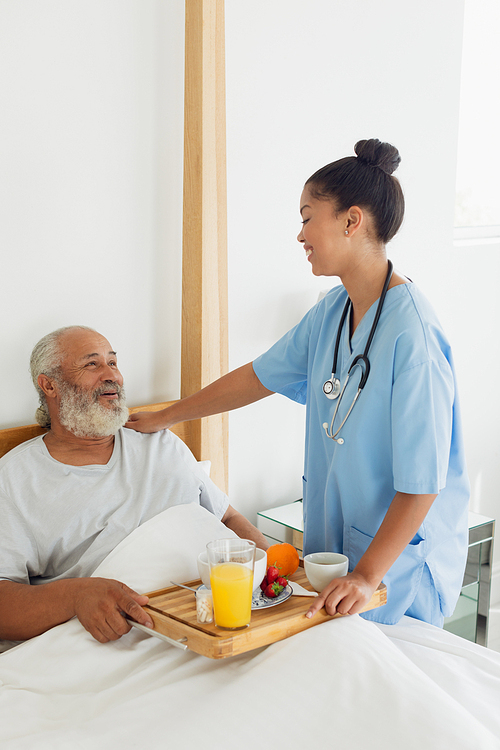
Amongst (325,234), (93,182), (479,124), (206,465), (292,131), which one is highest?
(479,124)

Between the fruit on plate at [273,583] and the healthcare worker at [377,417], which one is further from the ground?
the healthcare worker at [377,417]

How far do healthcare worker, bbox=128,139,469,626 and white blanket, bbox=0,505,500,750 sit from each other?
152 mm

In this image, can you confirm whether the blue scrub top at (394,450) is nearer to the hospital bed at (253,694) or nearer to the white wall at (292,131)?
the hospital bed at (253,694)

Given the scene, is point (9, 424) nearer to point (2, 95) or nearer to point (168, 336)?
point (168, 336)

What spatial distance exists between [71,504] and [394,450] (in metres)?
0.76

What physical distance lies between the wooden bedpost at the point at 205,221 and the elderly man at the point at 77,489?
0.78 ft

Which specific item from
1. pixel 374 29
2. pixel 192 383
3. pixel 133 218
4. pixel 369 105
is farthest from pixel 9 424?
pixel 374 29

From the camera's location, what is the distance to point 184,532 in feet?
5.15

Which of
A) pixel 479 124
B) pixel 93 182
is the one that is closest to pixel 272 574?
pixel 93 182

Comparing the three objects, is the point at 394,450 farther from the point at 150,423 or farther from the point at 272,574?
the point at 150,423

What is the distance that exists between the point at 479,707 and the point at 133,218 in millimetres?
1486

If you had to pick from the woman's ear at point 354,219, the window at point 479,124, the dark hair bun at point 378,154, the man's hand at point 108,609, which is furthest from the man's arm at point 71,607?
the window at point 479,124

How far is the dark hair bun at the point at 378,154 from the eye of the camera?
1.48 meters

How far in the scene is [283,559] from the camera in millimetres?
1458
